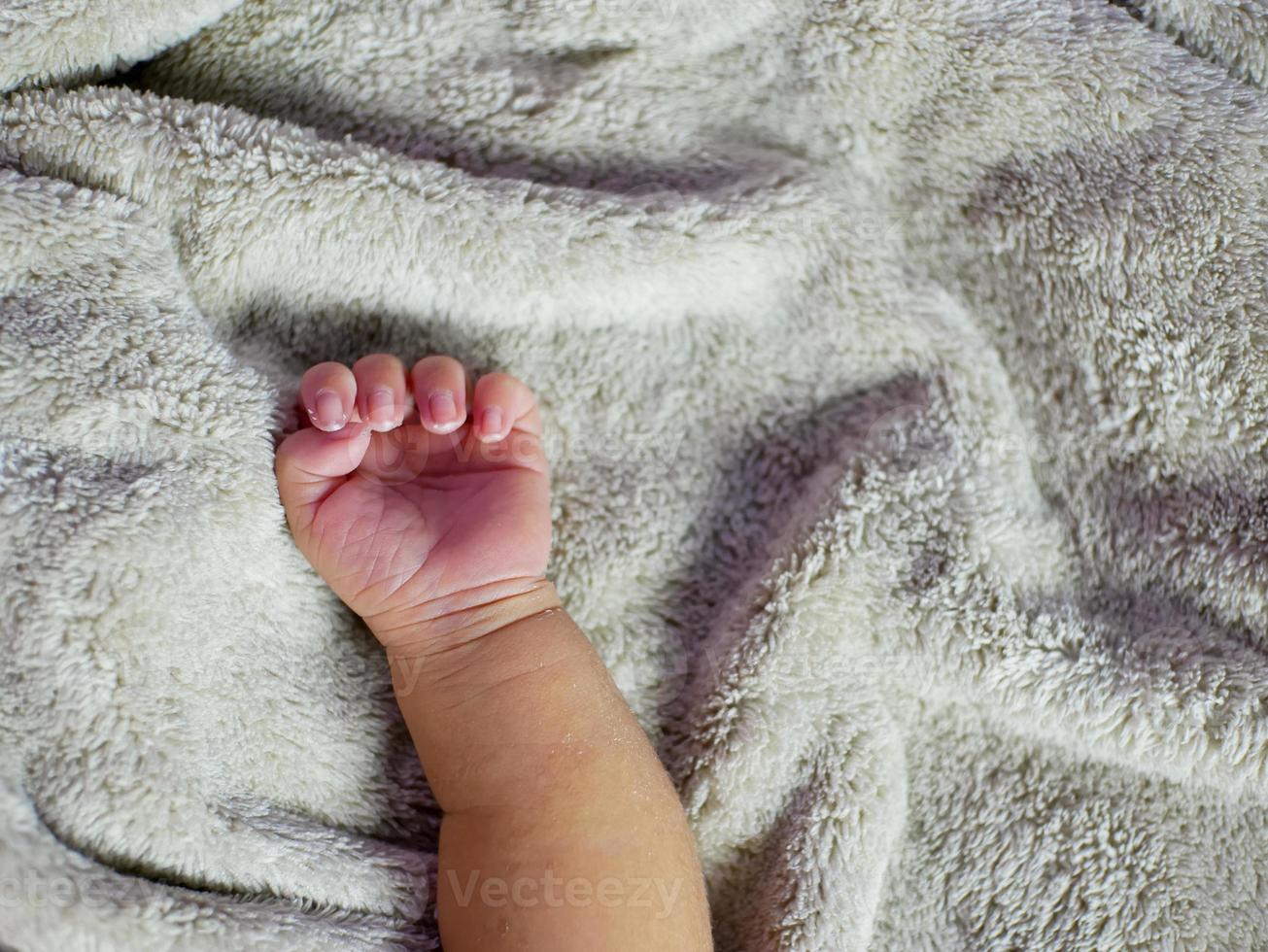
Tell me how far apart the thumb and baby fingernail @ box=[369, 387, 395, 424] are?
0.01 metres

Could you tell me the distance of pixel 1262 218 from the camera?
2.69 feet

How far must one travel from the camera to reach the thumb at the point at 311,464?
714 millimetres

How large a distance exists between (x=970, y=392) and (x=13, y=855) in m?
0.79

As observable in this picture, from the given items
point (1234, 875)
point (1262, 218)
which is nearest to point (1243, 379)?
point (1262, 218)

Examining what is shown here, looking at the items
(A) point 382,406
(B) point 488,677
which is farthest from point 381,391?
(B) point 488,677

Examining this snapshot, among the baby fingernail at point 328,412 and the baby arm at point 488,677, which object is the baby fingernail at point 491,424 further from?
the baby fingernail at point 328,412

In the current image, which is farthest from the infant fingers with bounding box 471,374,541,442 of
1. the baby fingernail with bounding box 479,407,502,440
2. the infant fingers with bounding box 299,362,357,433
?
the infant fingers with bounding box 299,362,357,433

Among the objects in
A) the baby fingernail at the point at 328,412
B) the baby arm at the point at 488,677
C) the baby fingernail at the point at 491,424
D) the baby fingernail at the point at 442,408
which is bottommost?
the baby arm at the point at 488,677

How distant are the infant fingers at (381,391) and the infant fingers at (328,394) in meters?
0.01

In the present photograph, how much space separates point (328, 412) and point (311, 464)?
0.14 feet

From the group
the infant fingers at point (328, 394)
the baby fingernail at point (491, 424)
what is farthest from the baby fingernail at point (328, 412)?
the baby fingernail at point (491, 424)

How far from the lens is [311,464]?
714mm

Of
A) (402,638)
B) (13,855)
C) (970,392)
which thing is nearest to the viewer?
(13,855)

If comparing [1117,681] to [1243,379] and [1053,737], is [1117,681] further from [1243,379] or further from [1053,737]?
[1243,379]
